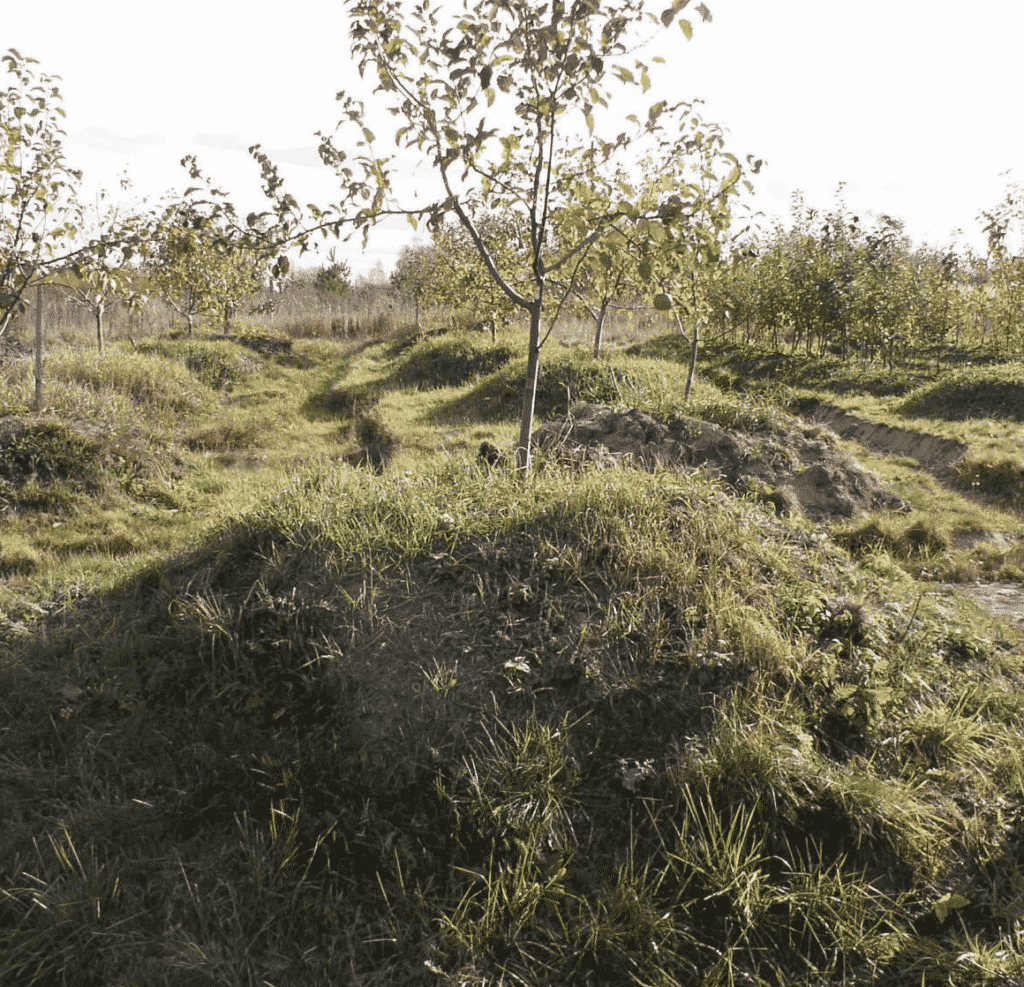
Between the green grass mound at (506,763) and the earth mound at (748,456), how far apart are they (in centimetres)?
243

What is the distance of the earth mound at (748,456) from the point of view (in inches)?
271

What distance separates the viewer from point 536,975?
8.01ft

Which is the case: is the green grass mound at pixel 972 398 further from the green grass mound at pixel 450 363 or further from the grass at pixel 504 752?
the grass at pixel 504 752

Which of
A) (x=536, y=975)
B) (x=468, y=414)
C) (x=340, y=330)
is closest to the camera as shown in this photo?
(x=536, y=975)

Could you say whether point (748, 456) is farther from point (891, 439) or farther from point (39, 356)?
point (39, 356)

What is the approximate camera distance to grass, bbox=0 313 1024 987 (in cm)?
255

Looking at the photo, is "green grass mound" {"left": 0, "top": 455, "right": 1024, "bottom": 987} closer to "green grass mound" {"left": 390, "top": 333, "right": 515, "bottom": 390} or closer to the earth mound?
the earth mound

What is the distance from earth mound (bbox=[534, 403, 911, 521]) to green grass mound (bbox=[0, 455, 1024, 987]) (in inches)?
95.6

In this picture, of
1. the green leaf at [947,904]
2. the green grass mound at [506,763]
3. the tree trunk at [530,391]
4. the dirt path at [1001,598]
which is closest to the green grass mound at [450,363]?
the tree trunk at [530,391]

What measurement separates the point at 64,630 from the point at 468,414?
8.92 m

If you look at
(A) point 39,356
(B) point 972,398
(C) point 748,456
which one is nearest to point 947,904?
(C) point 748,456

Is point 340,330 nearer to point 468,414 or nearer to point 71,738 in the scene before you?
point 468,414

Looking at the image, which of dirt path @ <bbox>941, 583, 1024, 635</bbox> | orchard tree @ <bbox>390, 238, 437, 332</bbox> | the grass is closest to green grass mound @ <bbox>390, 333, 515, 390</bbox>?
orchard tree @ <bbox>390, 238, 437, 332</bbox>

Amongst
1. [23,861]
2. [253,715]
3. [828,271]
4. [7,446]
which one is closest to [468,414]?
[7,446]
